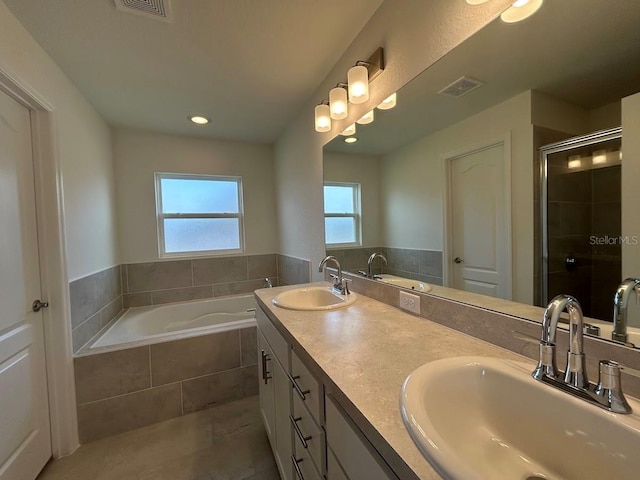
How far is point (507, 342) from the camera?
0.84m

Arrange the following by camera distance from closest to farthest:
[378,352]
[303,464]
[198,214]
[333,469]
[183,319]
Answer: [333,469] → [378,352] → [303,464] → [183,319] → [198,214]

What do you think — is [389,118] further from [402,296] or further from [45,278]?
[45,278]

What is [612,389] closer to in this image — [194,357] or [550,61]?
[550,61]

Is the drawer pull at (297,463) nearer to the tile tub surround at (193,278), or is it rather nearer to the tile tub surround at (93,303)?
the tile tub surround at (93,303)

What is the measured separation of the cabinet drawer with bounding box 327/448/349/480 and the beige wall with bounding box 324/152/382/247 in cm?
107

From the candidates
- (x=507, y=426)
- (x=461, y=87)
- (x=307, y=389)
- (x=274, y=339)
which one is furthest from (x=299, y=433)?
(x=461, y=87)

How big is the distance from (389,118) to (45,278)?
7.00ft

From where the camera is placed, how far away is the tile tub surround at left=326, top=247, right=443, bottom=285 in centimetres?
123

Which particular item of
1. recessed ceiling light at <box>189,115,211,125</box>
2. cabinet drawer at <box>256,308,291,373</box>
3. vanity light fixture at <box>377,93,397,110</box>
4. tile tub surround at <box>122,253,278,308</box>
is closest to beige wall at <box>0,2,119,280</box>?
tile tub surround at <box>122,253,278,308</box>

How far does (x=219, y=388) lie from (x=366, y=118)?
216 centimetres

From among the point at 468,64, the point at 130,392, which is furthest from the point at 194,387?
the point at 468,64

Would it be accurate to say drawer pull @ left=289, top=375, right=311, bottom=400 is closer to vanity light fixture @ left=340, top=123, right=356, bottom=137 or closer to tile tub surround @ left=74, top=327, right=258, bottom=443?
tile tub surround @ left=74, top=327, right=258, bottom=443

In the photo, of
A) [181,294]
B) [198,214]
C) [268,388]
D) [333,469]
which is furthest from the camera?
[198,214]

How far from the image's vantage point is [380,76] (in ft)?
4.61
